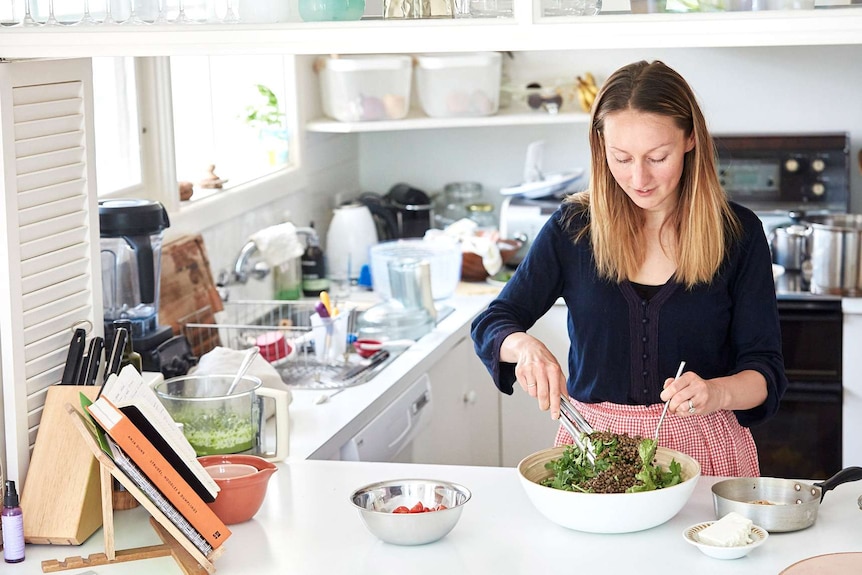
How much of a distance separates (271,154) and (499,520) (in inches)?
91.1

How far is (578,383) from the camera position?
224 cm

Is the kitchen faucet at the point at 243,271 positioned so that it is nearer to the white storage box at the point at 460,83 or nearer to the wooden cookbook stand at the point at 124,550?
the white storage box at the point at 460,83

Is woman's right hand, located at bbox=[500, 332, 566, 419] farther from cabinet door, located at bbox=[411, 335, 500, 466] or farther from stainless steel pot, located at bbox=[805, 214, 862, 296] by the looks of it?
stainless steel pot, located at bbox=[805, 214, 862, 296]

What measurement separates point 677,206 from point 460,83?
2.15 metres

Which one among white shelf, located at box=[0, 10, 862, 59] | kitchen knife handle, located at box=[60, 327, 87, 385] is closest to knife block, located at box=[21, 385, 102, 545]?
kitchen knife handle, located at box=[60, 327, 87, 385]

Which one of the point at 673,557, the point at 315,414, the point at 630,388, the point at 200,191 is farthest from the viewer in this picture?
the point at 200,191

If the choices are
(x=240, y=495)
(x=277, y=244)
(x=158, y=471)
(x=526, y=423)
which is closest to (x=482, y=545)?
(x=240, y=495)

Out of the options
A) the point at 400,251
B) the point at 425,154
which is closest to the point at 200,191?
the point at 400,251

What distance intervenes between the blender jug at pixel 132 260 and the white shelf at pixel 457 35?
713mm

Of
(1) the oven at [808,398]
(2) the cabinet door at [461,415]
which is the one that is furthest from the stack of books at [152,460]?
(1) the oven at [808,398]

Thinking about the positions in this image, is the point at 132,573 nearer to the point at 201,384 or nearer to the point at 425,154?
the point at 201,384

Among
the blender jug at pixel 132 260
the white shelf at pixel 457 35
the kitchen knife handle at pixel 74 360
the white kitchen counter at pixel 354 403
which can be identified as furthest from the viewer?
the blender jug at pixel 132 260

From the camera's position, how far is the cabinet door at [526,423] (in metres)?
3.84

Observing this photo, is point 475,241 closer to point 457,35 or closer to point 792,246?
point 792,246
